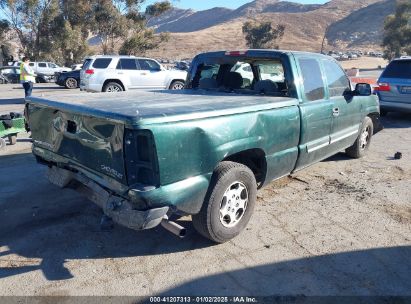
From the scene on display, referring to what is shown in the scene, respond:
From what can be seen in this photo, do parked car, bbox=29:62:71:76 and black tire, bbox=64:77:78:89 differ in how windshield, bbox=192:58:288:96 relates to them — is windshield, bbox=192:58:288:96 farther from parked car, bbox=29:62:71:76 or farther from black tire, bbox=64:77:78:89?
parked car, bbox=29:62:71:76

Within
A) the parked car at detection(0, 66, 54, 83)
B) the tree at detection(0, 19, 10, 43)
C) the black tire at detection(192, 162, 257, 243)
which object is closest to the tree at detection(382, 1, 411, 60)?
the parked car at detection(0, 66, 54, 83)

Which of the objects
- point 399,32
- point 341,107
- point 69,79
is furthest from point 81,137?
point 399,32

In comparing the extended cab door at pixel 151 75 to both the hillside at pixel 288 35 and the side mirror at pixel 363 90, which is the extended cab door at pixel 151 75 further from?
the hillside at pixel 288 35

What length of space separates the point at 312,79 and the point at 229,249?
242 centimetres

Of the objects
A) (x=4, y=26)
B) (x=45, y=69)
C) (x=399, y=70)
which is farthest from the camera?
(x=4, y=26)

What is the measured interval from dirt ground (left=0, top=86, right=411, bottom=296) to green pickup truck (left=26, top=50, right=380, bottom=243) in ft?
1.26

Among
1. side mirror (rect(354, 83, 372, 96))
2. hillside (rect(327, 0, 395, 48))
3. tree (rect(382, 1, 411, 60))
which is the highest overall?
hillside (rect(327, 0, 395, 48))

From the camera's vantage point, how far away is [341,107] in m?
5.48

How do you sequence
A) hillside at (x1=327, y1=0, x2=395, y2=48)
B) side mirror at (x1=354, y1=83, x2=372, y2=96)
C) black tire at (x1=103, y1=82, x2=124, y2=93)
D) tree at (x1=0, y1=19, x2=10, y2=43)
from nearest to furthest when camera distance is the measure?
side mirror at (x1=354, y1=83, x2=372, y2=96), black tire at (x1=103, y1=82, x2=124, y2=93), tree at (x1=0, y1=19, x2=10, y2=43), hillside at (x1=327, y1=0, x2=395, y2=48)

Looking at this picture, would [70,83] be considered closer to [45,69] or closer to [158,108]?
[45,69]

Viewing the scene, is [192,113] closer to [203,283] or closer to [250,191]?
[250,191]

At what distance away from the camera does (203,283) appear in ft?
10.8

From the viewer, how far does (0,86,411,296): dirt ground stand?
10.7ft

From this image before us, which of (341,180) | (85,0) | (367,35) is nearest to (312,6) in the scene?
(367,35)
